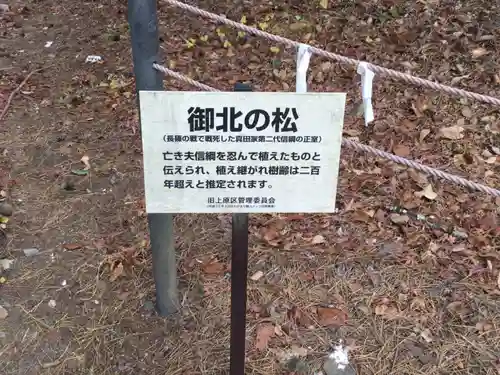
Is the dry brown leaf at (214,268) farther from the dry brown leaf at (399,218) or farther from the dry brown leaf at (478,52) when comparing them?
the dry brown leaf at (478,52)

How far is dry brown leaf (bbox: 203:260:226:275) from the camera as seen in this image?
120 inches

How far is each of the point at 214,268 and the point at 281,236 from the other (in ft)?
1.43

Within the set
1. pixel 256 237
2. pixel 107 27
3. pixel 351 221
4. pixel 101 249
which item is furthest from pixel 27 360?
pixel 107 27

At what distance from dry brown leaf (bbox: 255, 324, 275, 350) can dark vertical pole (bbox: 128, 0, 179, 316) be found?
454 mm

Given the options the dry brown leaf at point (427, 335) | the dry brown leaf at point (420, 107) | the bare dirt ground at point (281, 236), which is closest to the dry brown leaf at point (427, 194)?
the bare dirt ground at point (281, 236)

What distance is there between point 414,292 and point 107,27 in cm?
408

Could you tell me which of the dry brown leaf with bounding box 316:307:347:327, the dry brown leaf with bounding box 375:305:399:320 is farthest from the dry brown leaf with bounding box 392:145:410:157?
the dry brown leaf with bounding box 316:307:347:327

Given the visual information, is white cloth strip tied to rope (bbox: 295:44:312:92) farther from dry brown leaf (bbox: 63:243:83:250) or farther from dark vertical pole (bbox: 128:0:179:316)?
dry brown leaf (bbox: 63:243:83:250)

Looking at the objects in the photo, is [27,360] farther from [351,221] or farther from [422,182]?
[422,182]

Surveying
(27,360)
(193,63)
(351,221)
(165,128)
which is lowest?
(27,360)

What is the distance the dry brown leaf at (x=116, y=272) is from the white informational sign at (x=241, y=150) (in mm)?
1177

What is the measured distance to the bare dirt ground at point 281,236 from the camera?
2678 millimetres

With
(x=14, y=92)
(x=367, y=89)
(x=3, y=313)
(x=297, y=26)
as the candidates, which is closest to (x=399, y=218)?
(x=367, y=89)

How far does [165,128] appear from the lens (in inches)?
71.9
